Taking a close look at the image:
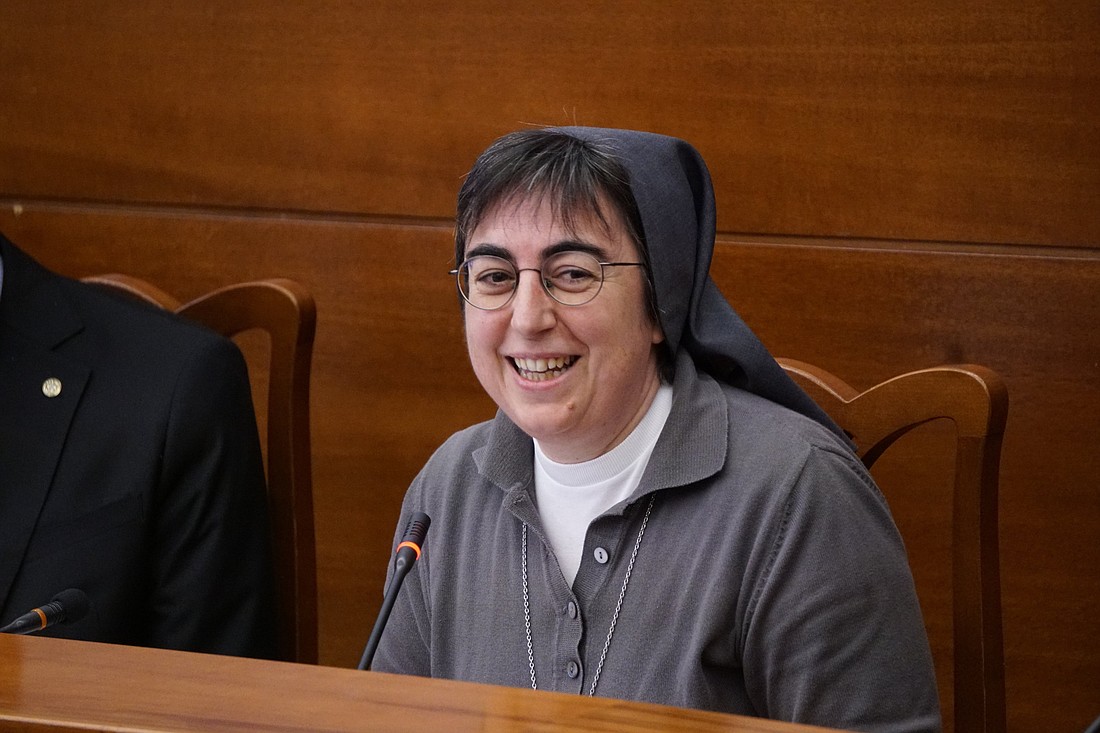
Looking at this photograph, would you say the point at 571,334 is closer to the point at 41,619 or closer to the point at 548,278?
the point at 548,278

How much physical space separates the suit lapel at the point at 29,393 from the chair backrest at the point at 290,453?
0.29 meters

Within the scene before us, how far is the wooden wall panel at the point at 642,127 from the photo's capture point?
2441 mm

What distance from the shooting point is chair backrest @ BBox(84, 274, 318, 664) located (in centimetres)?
227

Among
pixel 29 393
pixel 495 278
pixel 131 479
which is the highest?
pixel 495 278

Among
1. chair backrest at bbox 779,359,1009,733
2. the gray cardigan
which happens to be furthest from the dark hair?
chair backrest at bbox 779,359,1009,733

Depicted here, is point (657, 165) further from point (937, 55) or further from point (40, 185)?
point (40, 185)

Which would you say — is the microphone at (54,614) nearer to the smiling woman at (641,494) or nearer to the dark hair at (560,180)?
the smiling woman at (641,494)

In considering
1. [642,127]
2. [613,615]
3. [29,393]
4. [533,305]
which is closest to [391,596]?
[613,615]

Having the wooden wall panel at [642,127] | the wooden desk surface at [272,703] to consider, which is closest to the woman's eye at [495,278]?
the wooden desk surface at [272,703]

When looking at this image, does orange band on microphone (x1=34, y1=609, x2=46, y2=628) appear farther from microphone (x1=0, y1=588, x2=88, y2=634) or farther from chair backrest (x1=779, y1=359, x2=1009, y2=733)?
chair backrest (x1=779, y1=359, x2=1009, y2=733)

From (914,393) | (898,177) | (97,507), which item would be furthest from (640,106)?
(97,507)

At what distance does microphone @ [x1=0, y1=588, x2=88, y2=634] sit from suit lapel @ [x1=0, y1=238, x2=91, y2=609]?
2.12 ft

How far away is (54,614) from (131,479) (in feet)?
2.15

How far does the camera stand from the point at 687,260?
6.02 feet
